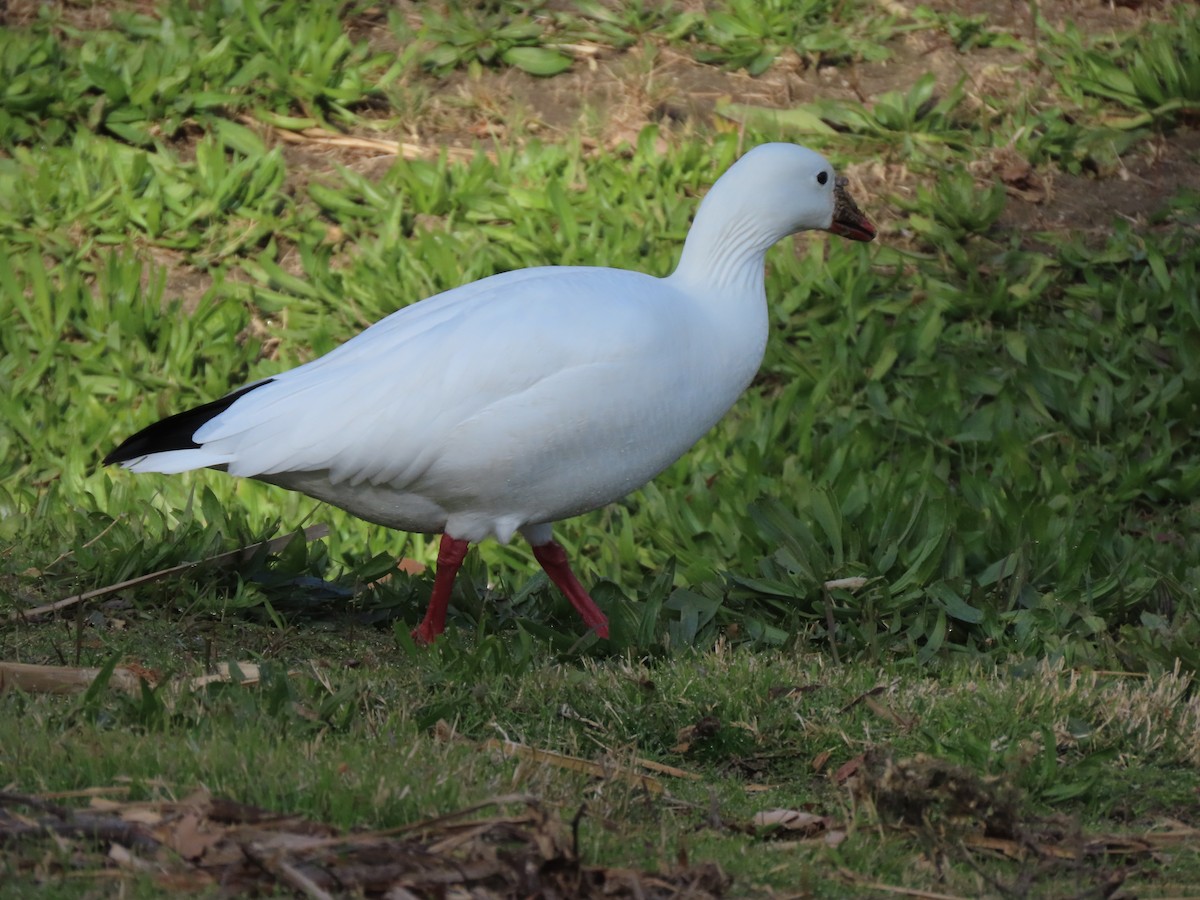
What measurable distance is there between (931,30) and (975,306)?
186 cm

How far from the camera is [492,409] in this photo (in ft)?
13.1

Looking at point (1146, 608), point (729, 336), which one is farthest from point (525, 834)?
point (1146, 608)

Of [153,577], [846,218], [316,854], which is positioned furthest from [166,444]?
[846,218]

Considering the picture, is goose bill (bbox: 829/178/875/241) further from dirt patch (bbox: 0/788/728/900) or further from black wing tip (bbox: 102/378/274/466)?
dirt patch (bbox: 0/788/728/900)

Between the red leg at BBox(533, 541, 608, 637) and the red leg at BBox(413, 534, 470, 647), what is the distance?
0.27 metres

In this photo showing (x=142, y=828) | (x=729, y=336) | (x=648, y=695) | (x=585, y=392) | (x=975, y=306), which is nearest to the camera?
(x=142, y=828)

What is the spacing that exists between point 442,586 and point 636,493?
1847 mm

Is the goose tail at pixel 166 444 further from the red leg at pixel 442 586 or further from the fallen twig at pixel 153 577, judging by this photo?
the red leg at pixel 442 586

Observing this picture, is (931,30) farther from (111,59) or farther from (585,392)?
(585,392)

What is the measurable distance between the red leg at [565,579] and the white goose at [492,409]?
17 millimetres

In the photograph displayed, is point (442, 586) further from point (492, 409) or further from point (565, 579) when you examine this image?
point (492, 409)

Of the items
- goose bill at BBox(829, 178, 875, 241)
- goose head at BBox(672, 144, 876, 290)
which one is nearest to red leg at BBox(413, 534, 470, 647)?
goose head at BBox(672, 144, 876, 290)

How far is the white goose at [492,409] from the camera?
13.1 ft

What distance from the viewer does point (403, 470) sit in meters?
Result: 4.04
